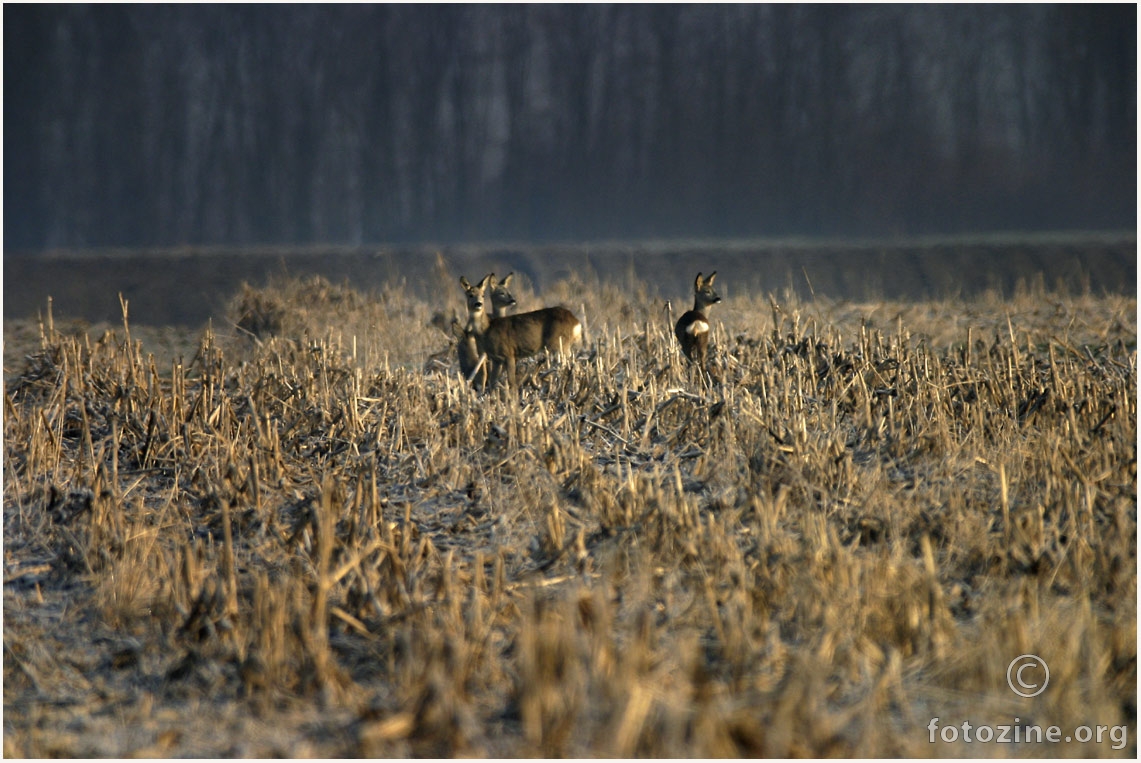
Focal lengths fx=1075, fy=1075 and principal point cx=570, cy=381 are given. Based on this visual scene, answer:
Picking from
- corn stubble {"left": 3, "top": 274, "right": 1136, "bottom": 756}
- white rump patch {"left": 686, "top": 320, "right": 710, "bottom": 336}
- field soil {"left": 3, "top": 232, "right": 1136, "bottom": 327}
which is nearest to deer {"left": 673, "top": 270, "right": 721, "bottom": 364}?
white rump patch {"left": 686, "top": 320, "right": 710, "bottom": 336}

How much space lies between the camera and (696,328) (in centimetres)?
760

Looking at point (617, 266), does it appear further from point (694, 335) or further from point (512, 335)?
point (694, 335)

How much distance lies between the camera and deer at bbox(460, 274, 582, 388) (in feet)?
26.6

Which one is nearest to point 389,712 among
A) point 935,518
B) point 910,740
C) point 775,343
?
point 910,740

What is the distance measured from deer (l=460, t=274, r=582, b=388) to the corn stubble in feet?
1.79

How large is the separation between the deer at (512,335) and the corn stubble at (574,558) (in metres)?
0.55

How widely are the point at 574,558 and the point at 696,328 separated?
11.8 ft

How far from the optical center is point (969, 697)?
3.13 m

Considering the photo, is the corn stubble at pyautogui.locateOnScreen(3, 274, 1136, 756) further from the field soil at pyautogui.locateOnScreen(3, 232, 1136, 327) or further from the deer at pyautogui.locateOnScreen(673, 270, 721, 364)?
the field soil at pyautogui.locateOnScreen(3, 232, 1136, 327)

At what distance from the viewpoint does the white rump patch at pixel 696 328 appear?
25.0 ft

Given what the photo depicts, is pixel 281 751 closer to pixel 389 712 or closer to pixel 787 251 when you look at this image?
pixel 389 712

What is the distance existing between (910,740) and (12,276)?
23140 millimetres

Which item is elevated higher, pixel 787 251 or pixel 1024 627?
→ pixel 787 251

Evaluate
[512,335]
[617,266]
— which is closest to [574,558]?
[512,335]
